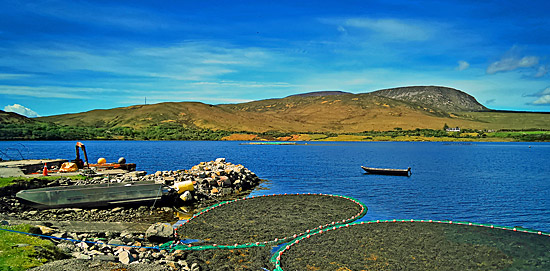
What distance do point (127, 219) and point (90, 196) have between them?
3.86 meters

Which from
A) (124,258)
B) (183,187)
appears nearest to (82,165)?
(183,187)

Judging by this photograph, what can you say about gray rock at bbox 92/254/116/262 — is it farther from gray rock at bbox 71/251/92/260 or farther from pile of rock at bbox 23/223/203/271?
gray rock at bbox 71/251/92/260

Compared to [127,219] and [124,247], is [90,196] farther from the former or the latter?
[124,247]

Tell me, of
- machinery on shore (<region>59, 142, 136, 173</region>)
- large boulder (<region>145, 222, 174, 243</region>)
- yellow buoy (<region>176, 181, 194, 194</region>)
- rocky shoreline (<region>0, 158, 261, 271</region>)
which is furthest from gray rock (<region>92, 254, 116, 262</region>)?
machinery on shore (<region>59, 142, 136, 173</region>)

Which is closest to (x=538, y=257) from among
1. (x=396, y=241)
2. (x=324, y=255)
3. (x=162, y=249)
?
(x=396, y=241)

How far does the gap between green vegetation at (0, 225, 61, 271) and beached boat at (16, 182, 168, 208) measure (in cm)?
1103

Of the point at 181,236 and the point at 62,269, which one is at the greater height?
the point at 62,269

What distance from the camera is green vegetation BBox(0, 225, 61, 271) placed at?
37.2ft

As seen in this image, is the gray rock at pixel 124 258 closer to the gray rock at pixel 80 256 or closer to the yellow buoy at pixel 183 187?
the gray rock at pixel 80 256

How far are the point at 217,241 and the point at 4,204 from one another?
1656 cm

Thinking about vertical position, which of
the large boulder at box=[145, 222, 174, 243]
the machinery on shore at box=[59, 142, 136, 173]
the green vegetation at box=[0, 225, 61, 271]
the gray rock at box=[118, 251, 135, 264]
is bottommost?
the large boulder at box=[145, 222, 174, 243]

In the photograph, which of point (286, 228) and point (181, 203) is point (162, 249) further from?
point (181, 203)

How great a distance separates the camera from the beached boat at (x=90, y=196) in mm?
24234

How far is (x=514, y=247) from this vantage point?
57.5ft
